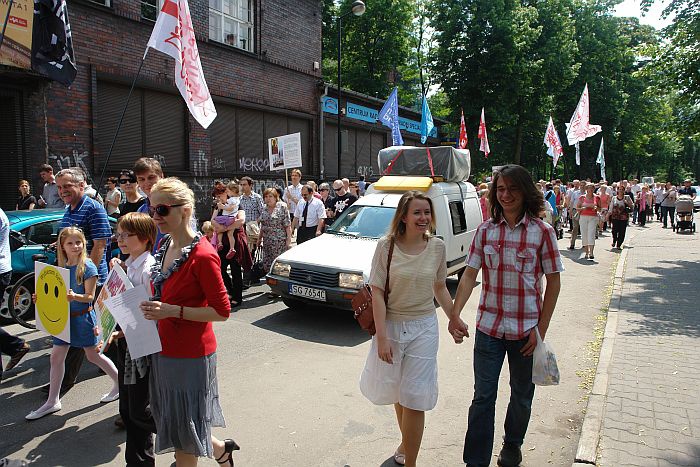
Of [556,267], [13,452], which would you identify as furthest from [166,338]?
[556,267]

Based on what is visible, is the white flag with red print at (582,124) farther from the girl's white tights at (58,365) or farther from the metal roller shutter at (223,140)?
the girl's white tights at (58,365)

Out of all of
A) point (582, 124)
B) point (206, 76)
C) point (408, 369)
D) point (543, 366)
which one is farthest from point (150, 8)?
point (582, 124)

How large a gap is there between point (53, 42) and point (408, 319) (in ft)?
22.0

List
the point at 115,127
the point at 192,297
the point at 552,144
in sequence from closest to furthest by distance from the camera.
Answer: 1. the point at 192,297
2. the point at 115,127
3. the point at 552,144

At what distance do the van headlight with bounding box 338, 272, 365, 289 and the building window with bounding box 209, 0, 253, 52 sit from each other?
12172 millimetres

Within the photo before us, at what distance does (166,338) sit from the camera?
2.79 m

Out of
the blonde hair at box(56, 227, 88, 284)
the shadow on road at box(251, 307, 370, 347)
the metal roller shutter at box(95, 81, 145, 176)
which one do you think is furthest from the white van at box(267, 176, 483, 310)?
the metal roller shutter at box(95, 81, 145, 176)

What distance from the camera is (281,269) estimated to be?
7527 millimetres

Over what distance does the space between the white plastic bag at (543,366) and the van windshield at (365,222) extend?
477 centimetres

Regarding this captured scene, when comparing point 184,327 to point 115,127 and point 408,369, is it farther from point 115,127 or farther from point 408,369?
point 115,127

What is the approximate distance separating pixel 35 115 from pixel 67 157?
111 cm

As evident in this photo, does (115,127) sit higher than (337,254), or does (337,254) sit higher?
(115,127)

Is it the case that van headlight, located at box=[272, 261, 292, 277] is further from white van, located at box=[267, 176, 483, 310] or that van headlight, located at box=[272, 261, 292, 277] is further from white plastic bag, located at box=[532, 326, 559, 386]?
white plastic bag, located at box=[532, 326, 559, 386]

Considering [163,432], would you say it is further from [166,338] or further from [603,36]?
[603,36]
